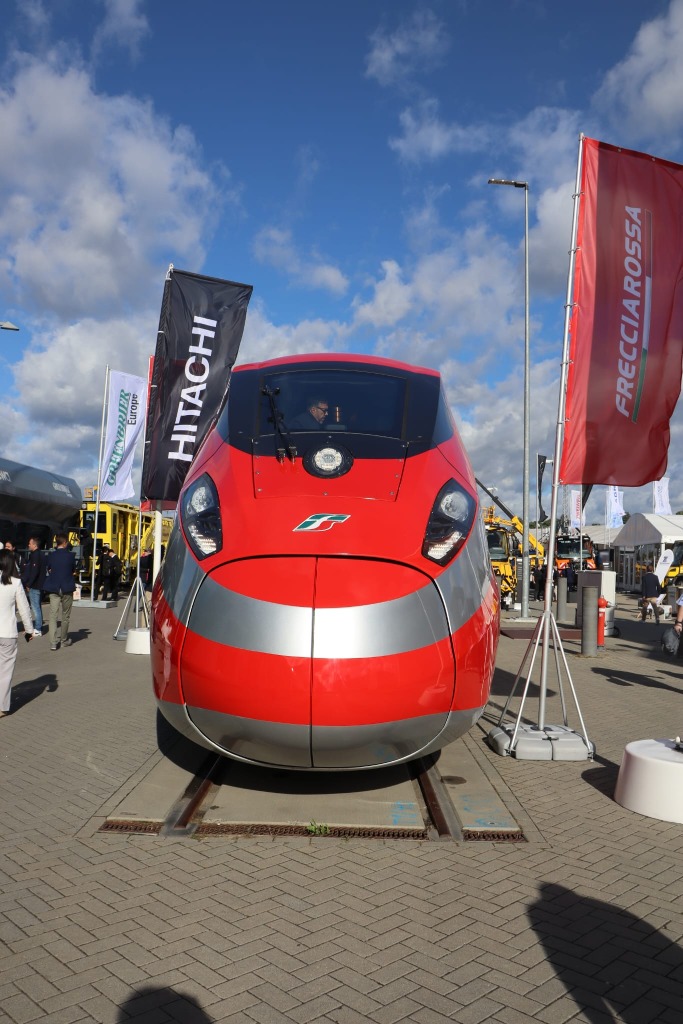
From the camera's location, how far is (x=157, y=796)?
5367 mm

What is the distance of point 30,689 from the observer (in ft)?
Result: 32.8

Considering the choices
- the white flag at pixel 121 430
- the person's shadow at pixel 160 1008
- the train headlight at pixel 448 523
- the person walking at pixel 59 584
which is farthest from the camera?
the white flag at pixel 121 430

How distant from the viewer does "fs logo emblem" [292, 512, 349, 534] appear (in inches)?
173

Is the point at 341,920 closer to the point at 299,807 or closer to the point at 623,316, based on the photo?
the point at 299,807

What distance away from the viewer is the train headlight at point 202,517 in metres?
4.55

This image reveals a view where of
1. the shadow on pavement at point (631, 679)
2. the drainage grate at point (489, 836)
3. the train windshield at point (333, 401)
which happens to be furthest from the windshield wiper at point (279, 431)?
the shadow on pavement at point (631, 679)

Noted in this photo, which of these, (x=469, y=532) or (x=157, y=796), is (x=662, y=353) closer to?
(x=469, y=532)

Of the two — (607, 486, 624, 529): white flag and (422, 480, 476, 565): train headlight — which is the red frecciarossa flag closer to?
(422, 480, 476, 565): train headlight

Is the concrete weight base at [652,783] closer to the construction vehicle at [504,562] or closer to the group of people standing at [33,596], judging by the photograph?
the group of people standing at [33,596]

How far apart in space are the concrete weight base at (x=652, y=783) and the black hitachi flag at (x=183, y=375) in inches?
303

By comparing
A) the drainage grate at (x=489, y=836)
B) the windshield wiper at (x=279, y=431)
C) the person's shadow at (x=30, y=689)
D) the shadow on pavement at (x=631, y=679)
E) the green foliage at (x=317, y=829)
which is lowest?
the person's shadow at (x=30, y=689)

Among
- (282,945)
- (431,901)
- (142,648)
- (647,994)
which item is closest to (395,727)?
(431,901)

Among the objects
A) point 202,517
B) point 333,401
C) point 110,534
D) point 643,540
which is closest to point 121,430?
point 110,534

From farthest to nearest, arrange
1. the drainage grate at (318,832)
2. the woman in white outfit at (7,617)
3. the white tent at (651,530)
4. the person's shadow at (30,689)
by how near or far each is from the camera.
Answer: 1. the white tent at (651,530)
2. the person's shadow at (30,689)
3. the woman in white outfit at (7,617)
4. the drainage grate at (318,832)
